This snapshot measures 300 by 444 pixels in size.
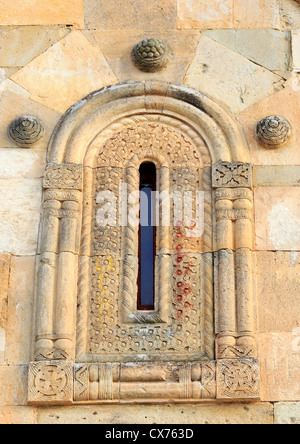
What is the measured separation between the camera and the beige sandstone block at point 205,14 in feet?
36.6

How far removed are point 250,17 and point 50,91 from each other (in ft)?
6.79

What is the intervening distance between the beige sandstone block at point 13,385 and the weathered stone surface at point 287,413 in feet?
7.01

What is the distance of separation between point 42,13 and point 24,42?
0.36 meters

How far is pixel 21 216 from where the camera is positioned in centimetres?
1048

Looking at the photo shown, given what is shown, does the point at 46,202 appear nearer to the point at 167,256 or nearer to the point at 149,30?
the point at 167,256

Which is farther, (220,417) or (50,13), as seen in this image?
(50,13)

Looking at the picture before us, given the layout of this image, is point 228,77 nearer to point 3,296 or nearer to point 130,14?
point 130,14

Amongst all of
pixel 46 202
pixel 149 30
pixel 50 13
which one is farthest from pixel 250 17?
pixel 46 202

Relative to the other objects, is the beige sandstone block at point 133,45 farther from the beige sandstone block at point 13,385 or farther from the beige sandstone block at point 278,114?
the beige sandstone block at point 13,385

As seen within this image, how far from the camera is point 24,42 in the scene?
11102mm

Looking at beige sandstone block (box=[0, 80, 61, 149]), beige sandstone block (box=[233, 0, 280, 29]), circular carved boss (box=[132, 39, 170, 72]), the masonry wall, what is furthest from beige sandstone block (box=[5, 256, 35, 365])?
beige sandstone block (box=[233, 0, 280, 29])
